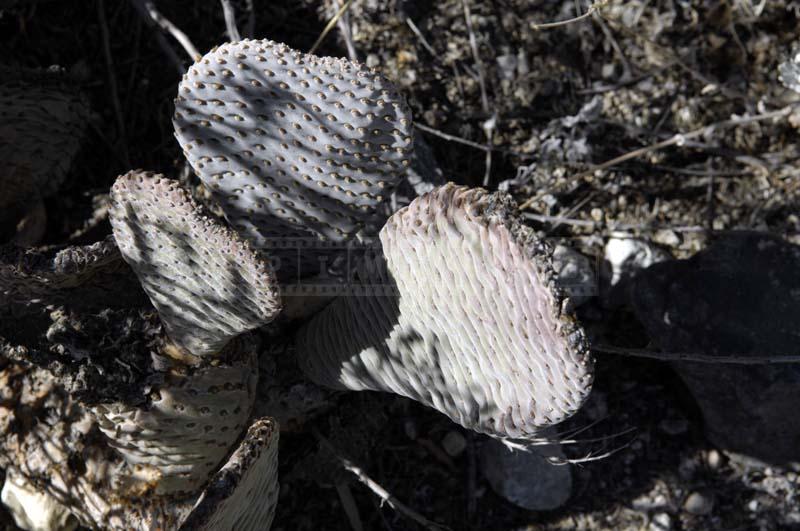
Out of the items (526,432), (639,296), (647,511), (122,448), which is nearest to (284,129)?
(526,432)

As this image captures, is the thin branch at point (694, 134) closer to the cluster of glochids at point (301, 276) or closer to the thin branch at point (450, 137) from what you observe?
the thin branch at point (450, 137)

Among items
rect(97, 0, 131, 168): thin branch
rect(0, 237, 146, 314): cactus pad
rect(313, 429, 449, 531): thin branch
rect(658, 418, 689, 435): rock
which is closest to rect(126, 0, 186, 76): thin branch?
rect(97, 0, 131, 168): thin branch

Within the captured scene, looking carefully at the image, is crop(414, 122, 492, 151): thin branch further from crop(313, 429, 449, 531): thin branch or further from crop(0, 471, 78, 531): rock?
crop(0, 471, 78, 531): rock

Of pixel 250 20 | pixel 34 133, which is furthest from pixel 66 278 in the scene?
pixel 250 20

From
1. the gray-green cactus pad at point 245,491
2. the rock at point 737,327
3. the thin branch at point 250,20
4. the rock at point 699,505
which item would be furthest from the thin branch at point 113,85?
the rock at point 699,505

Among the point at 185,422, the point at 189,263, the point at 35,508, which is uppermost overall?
the point at 189,263

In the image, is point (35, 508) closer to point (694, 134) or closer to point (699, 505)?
point (699, 505)

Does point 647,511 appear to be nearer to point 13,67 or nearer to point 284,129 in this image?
point 284,129
